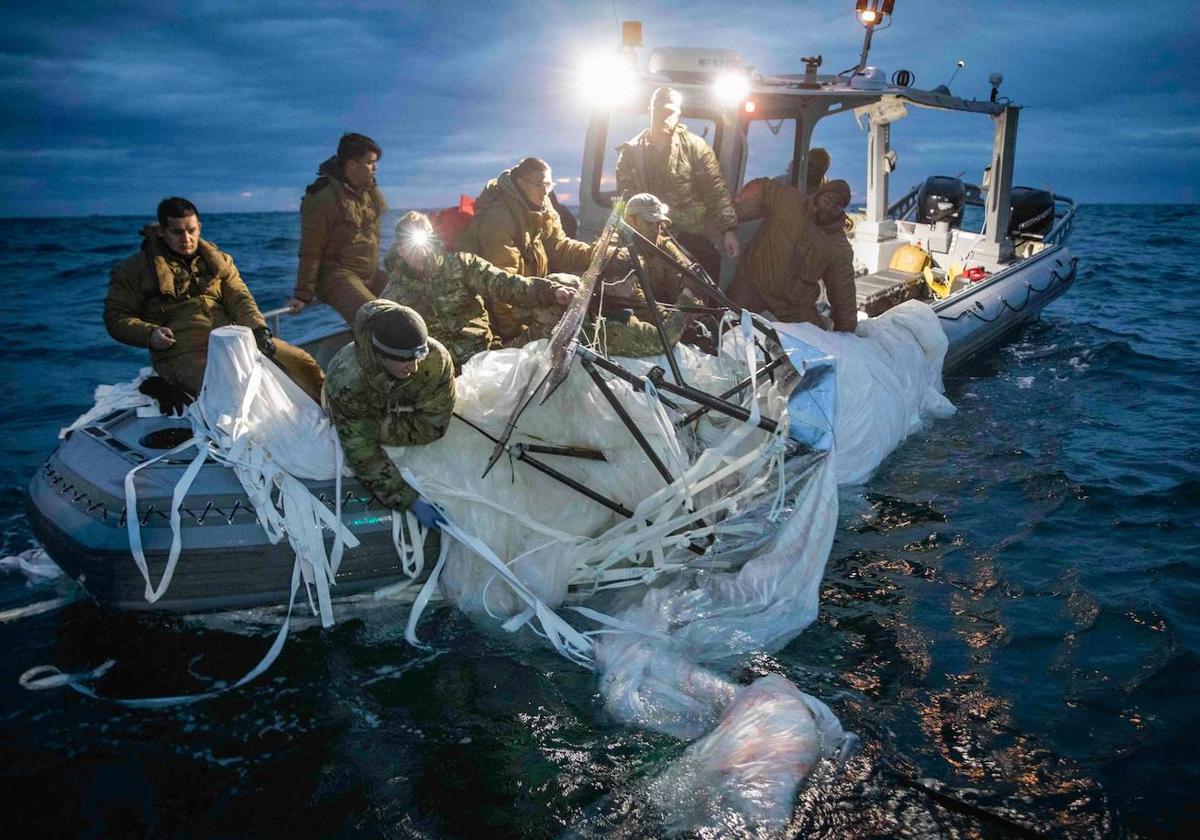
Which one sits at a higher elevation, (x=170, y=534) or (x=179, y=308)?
(x=179, y=308)

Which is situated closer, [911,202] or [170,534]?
[170,534]

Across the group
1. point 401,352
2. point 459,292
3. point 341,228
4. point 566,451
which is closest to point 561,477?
point 566,451

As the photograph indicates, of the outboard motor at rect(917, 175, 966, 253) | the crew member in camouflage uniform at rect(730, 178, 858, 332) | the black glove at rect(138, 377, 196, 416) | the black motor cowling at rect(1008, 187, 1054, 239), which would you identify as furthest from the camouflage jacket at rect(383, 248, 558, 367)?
the black motor cowling at rect(1008, 187, 1054, 239)

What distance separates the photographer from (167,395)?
4758 millimetres

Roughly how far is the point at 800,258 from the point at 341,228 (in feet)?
11.8

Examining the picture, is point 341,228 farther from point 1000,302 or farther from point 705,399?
point 1000,302

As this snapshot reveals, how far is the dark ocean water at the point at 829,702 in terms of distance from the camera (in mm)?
3285

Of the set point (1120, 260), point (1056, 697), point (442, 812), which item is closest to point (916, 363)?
point (1056, 697)

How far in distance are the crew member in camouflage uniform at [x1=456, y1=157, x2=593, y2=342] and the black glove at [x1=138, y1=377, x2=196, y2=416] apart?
1.97m

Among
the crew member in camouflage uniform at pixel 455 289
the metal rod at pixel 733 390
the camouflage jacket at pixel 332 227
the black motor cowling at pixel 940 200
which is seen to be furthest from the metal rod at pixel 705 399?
the black motor cowling at pixel 940 200

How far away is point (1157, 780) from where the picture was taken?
3.41 meters

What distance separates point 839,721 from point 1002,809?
2.40 feet

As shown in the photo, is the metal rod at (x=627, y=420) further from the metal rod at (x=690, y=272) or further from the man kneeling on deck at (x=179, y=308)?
the man kneeling on deck at (x=179, y=308)

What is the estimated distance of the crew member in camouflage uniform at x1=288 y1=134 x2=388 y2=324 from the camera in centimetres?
567
